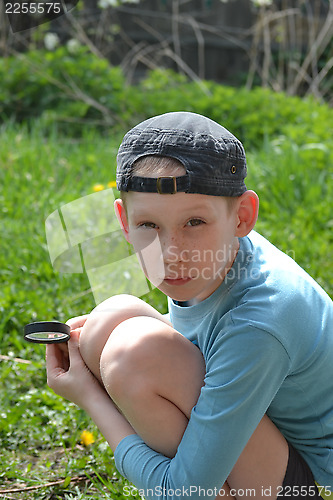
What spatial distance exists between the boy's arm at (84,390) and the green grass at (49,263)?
282 millimetres

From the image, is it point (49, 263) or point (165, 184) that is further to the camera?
point (49, 263)

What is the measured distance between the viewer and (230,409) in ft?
4.06

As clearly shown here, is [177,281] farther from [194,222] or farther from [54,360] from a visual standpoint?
[54,360]

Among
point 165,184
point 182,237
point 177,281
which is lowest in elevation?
point 177,281

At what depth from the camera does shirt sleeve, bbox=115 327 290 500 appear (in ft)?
4.02

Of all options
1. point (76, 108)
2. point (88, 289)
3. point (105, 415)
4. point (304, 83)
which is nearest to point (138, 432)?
point (105, 415)

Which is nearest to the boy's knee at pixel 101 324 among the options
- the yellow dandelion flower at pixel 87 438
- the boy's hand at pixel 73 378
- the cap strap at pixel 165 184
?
the boy's hand at pixel 73 378

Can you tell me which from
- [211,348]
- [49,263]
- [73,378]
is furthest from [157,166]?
[49,263]

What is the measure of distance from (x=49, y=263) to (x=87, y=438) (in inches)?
40.6

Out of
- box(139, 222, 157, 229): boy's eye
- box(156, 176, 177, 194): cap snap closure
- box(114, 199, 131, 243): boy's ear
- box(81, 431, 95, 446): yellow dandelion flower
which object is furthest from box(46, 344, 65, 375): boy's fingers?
box(156, 176, 177, 194): cap snap closure

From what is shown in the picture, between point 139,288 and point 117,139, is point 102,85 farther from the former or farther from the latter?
point 139,288

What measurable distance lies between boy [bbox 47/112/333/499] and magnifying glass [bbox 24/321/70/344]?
17 centimetres

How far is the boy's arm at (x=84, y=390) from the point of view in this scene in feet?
4.83

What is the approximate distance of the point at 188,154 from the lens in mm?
1236
